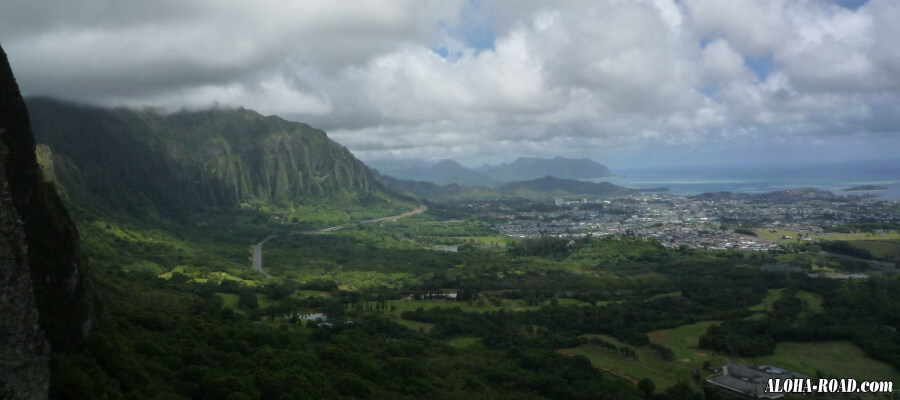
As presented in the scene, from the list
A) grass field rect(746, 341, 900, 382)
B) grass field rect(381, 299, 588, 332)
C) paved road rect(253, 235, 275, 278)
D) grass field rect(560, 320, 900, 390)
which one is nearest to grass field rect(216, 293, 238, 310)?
grass field rect(381, 299, 588, 332)

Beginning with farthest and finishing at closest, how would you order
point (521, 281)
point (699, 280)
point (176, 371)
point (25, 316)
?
point (521, 281), point (699, 280), point (176, 371), point (25, 316)

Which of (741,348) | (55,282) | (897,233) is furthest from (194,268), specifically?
(897,233)

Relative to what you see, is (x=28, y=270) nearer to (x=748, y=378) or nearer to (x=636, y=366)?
(x=636, y=366)

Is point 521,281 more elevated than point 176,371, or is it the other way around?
point 176,371

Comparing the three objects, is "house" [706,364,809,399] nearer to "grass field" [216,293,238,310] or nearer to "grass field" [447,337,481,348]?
"grass field" [447,337,481,348]

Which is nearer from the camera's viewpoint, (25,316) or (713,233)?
(25,316)

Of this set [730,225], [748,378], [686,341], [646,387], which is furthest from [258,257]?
[730,225]

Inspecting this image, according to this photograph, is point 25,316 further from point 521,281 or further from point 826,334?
point 521,281

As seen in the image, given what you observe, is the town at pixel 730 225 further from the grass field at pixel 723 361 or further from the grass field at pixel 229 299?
the grass field at pixel 229 299
